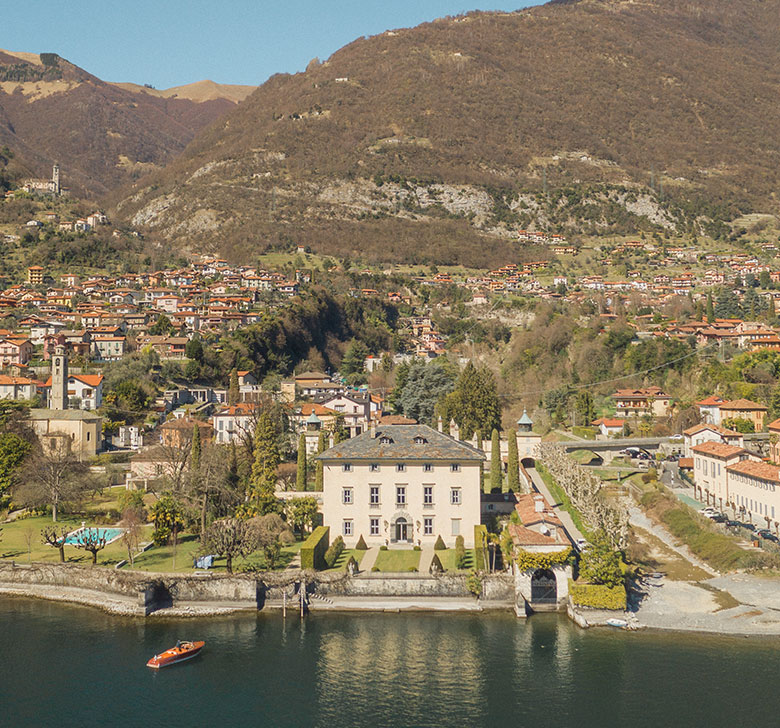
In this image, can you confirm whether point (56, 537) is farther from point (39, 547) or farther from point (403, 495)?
point (403, 495)

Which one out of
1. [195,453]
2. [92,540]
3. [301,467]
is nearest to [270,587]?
[92,540]

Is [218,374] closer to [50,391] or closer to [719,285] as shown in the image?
[50,391]

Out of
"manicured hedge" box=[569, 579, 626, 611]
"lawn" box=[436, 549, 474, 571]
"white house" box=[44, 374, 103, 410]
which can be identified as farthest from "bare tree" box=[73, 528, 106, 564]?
"white house" box=[44, 374, 103, 410]

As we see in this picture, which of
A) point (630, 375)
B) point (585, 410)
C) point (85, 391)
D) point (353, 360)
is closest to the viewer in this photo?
point (85, 391)

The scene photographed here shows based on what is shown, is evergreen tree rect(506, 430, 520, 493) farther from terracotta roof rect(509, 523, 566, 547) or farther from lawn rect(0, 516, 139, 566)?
lawn rect(0, 516, 139, 566)

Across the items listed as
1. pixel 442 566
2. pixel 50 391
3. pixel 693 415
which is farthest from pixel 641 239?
pixel 442 566

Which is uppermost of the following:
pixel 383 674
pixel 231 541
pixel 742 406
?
pixel 742 406

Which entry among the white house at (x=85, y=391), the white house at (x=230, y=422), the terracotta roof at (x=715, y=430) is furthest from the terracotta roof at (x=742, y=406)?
the white house at (x=85, y=391)
